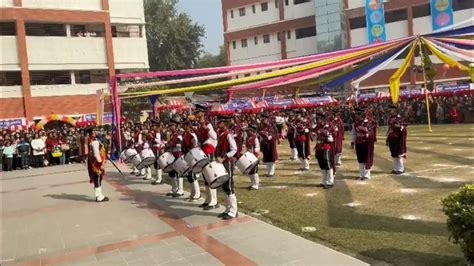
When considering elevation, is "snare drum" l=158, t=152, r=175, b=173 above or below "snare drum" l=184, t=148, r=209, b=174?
below

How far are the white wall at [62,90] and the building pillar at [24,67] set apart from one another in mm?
454

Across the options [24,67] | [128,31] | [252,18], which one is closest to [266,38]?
[252,18]

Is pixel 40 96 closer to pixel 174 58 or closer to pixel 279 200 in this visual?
pixel 279 200

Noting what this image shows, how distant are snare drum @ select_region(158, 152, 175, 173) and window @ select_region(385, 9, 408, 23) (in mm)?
33047

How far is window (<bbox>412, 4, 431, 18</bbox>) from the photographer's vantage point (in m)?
37.8

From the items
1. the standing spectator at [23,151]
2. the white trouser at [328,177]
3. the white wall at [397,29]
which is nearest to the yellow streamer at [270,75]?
the white trouser at [328,177]

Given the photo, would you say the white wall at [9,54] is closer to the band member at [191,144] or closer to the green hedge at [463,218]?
the band member at [191,144]

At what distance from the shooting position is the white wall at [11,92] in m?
29.0

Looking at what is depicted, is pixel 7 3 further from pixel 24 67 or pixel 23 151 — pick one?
pixel 23 151

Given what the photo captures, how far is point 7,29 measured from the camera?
97.2 feet

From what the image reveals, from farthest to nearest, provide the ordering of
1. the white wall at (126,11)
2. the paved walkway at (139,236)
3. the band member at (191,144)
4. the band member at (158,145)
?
the white wall at (126,11) → the band member at (158,145) → the band member at (191,144) → the paved walkway at (139,236)

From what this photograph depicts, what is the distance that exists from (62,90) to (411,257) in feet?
94.0

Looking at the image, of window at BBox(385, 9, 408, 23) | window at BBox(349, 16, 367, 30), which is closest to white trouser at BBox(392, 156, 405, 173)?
window at BBox(385, 9, 408, 23)

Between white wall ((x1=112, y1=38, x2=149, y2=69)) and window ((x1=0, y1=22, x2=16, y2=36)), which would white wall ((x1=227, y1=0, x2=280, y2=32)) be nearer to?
white wall ((x1=112, y1=38, x2=149, y2=69))
